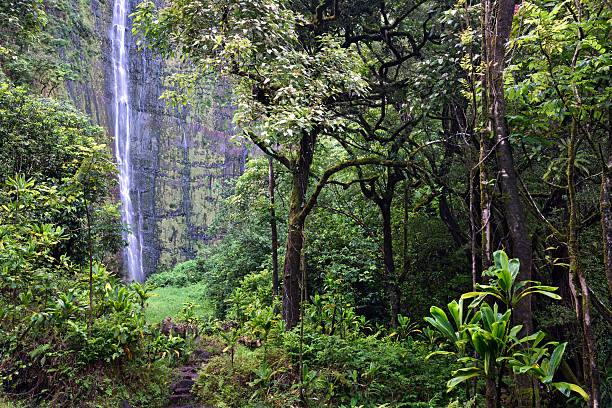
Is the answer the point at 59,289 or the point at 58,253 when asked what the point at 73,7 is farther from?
the point at 59,289

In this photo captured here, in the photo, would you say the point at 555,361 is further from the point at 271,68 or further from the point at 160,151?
the point at 160,151

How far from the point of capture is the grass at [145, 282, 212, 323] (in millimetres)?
11656

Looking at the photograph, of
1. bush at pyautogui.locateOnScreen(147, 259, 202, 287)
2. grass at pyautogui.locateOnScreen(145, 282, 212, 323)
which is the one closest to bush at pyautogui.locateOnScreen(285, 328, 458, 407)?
grass at pyautogui.locateOnScreen(145, 282, 212, 323)

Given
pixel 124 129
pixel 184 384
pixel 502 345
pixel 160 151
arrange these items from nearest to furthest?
pixel 502 345 < pixel 184 384 < pixel 124 129 < pixel 160 151

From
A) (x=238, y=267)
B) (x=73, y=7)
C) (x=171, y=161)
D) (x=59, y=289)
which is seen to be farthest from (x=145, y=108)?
(x=59, y=289)

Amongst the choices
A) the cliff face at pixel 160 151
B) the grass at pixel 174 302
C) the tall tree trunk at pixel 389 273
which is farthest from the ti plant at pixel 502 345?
the cliff face at pixel 160 151

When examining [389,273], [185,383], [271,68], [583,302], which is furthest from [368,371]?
[271,68]

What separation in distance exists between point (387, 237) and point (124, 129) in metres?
20.8

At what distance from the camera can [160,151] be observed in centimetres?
2561

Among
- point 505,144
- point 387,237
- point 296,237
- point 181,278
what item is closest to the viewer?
point 505,144

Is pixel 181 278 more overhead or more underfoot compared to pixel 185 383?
more underfoot

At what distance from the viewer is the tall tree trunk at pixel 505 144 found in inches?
114

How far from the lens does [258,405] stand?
4.09 meters

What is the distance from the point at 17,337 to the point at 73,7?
21.8 metres
